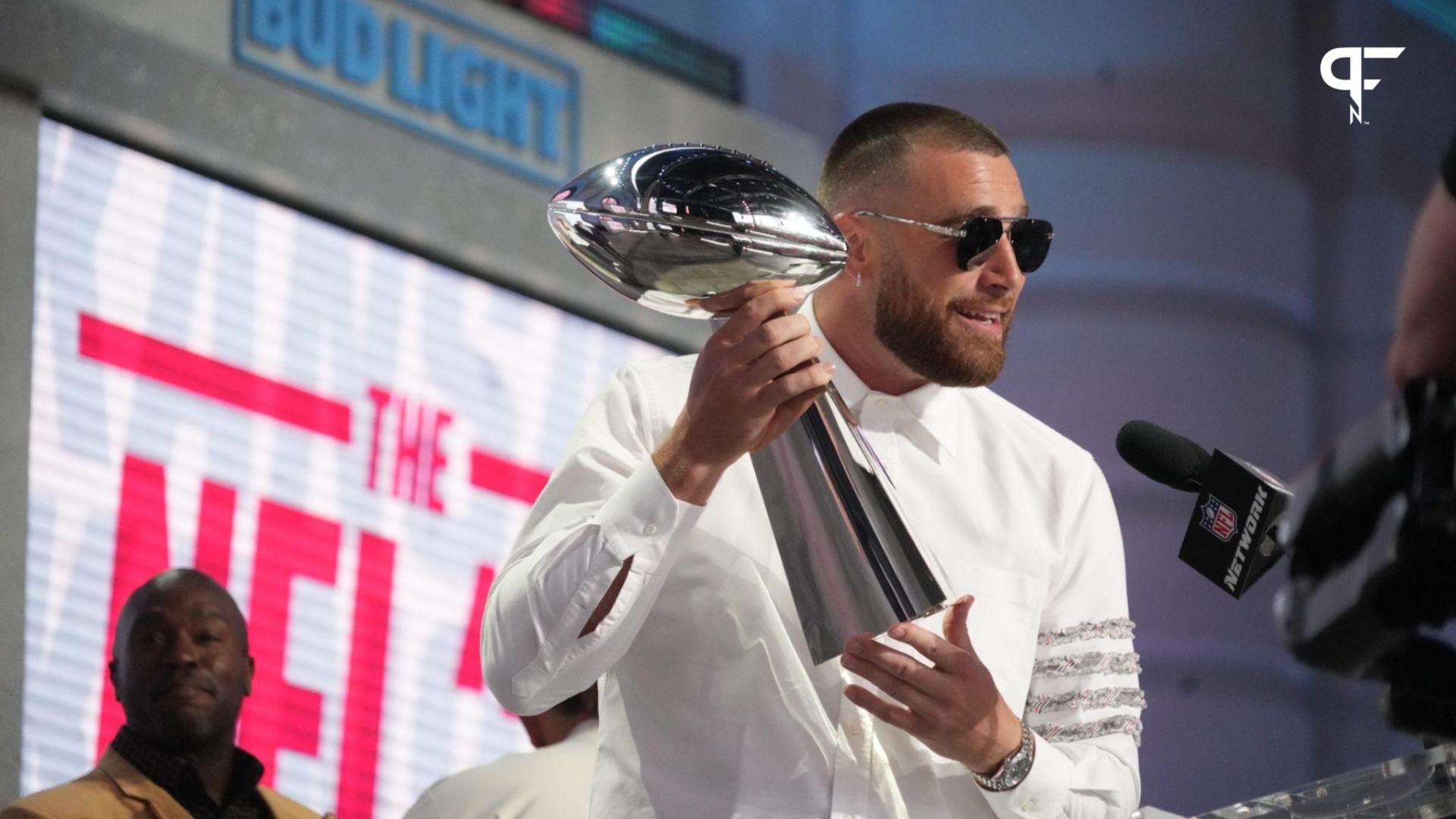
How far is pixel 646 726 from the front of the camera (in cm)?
229

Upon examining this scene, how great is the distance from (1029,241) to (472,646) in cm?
317

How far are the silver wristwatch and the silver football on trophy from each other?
1.92ft

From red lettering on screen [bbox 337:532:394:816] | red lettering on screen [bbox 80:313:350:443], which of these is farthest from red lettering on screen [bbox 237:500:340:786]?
red lettering on screen [bbox 80:313:350:443]

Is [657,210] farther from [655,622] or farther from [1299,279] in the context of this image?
[1299,279]

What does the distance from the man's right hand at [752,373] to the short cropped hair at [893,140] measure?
756mm

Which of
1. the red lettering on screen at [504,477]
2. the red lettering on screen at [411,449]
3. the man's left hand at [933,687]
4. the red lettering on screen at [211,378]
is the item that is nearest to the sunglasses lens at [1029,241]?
the man's left hand at [933,687]

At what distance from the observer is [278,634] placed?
490 centimetres

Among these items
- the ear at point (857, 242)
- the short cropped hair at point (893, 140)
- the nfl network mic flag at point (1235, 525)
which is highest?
the short cropped hair at point (893, 140)

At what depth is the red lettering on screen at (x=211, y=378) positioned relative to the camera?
15.4 feet

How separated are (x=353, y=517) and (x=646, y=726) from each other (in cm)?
299

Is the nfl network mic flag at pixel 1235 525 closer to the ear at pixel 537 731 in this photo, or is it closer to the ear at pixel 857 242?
the ear at pixel 857 242

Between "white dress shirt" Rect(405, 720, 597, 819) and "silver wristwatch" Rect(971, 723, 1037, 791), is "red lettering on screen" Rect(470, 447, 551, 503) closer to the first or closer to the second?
"white dress shirt" Rect(405, 720, 597, 819)

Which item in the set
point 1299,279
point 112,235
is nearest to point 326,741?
point 112,235

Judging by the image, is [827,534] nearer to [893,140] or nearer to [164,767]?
[893,140]
